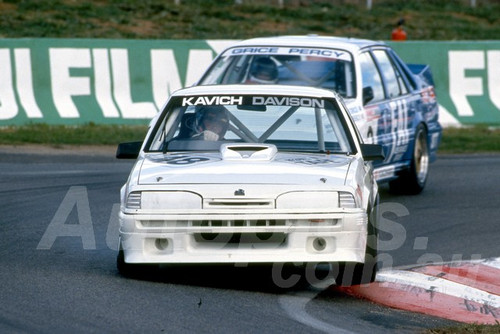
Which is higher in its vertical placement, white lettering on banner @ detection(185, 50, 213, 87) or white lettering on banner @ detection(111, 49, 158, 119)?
white lettering on banner @ detection(185, 50, 213, 87)

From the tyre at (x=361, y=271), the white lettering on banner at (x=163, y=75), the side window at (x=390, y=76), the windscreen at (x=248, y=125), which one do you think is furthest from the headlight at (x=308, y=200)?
the white lettering on banner at (x=163, y=75)

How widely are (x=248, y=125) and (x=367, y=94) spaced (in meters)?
3.17

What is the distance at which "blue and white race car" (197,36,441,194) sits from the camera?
1241 centimetres

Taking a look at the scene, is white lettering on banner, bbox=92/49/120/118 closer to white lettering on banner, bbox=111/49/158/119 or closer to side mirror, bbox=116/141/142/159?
white lettering on banner, bbox=111/49/158/119

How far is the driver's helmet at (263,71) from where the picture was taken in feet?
42.7

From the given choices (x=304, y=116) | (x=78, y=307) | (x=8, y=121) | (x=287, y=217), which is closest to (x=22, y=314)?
(x=78, y=307)

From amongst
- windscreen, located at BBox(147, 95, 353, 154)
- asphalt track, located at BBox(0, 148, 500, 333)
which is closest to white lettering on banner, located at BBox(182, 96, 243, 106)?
windscreen, located at BBox(147, 95, 353, 154)

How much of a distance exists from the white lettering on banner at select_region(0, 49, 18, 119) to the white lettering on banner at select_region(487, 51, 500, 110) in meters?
7.52

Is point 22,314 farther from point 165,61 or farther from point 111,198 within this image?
point 165,61

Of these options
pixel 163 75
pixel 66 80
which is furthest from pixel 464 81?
pixel 66 80

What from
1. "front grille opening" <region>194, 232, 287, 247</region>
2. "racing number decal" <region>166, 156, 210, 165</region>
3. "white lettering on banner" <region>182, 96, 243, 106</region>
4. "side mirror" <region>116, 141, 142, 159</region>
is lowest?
"front grille opening" <region>194, 232, 287, 247</region>

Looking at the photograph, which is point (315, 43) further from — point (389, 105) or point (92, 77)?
point (92, 77)

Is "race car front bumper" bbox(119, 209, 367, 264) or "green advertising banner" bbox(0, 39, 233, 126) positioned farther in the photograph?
"green advertising banner" bbox(0, 39, 233, 126)

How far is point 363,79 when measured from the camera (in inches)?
490
